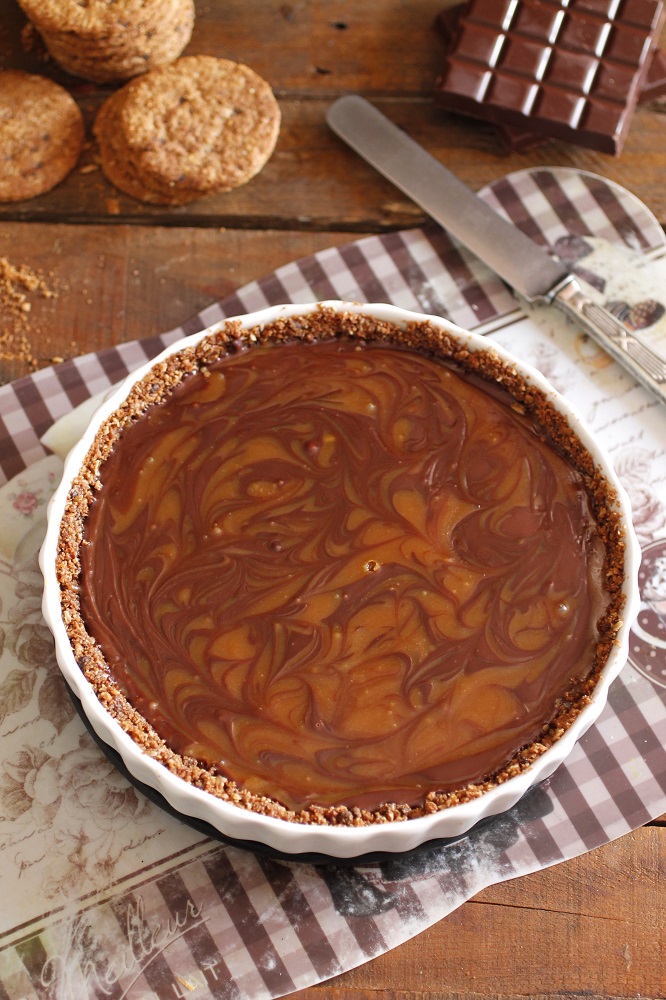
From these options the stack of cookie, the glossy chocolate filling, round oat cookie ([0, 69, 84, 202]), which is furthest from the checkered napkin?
the stack of cookie

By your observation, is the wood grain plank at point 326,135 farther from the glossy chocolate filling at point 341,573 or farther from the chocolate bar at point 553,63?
the glossy chocolate filling at point 341,573

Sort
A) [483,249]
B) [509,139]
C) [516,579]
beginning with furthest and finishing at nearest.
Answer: [509,139] < [483,249] < [516,579]

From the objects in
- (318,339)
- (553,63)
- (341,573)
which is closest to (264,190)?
(318,339)

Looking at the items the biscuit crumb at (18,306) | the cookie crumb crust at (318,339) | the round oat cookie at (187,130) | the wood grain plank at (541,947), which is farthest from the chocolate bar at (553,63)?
the wood grain plank at (541,947)

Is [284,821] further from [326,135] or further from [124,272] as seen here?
[326,135]

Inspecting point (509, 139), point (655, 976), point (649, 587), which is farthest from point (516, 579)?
point (509, 139)

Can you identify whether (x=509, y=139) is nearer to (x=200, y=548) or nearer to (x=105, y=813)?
(x=200, y=548)
